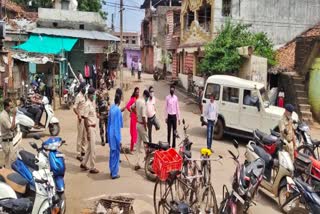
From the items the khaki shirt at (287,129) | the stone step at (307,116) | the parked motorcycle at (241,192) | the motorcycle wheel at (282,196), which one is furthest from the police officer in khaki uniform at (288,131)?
the stone step at (307,116)

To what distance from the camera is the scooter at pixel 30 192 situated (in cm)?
482

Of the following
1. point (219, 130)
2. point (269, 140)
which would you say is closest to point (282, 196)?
point (269, 140)

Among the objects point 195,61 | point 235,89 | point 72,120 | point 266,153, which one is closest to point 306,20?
point 195,61

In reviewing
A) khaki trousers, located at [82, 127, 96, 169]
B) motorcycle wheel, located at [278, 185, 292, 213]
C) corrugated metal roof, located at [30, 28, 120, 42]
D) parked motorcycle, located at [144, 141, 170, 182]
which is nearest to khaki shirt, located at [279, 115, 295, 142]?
motorcycle wheel, located at [278, 185, 292, 213]

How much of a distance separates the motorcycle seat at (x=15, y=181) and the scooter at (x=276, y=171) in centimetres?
414

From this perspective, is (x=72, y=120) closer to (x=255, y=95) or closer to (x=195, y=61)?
(x=255, y=95)

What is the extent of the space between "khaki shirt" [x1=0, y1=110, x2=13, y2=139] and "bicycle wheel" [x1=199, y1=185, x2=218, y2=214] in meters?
4.04

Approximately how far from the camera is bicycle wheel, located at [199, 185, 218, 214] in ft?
19.8

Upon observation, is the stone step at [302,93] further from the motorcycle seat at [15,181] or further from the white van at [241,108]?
the motorcycle seat at [15,181]

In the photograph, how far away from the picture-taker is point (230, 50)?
1694 cm

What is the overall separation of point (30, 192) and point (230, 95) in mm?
7869

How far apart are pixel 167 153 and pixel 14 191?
235 cm

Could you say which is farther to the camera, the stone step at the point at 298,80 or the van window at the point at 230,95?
the stone step at the point at 298,80

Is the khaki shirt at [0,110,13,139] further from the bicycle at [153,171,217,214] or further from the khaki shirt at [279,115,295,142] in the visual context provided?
the khaki shirt at [279,115,295,142]
